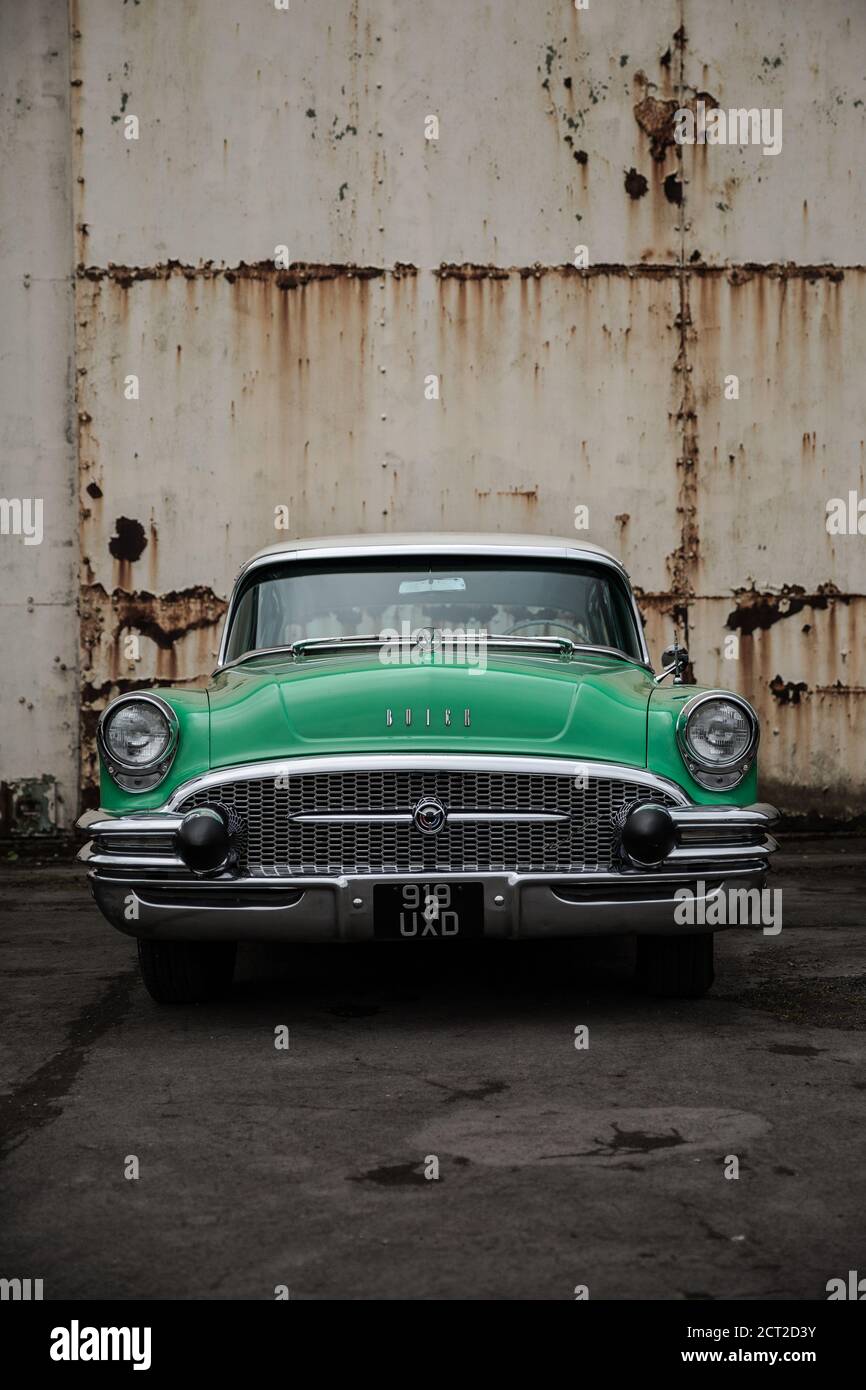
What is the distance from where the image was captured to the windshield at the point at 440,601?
4766mm

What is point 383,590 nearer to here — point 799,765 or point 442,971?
point 442,971

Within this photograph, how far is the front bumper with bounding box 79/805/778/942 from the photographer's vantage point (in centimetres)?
369

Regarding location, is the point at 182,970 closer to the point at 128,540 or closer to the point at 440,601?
the point at 440,601

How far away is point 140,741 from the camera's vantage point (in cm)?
395

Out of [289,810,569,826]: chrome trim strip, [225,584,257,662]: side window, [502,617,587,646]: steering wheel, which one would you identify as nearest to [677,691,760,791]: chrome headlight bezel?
[289,810,569,826]: chrome trim strip

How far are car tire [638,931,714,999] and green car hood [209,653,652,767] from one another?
576 mm

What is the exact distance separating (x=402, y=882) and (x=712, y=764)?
90 centimetres

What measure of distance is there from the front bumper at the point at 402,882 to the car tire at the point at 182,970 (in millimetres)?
246

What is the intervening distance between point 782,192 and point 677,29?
3.57 feet

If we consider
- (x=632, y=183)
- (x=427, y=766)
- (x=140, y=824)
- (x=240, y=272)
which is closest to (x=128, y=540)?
(x=240, y=272)

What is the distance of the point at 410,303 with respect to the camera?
8141 millimetres

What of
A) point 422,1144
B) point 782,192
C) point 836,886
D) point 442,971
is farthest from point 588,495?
point 422,1144

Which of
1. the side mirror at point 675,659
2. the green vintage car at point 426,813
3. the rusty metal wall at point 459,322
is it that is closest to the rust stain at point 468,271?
the rusty metal wall at point 459,322

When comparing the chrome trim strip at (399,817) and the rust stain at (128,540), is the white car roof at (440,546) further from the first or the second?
the rust stain at (128,540)
